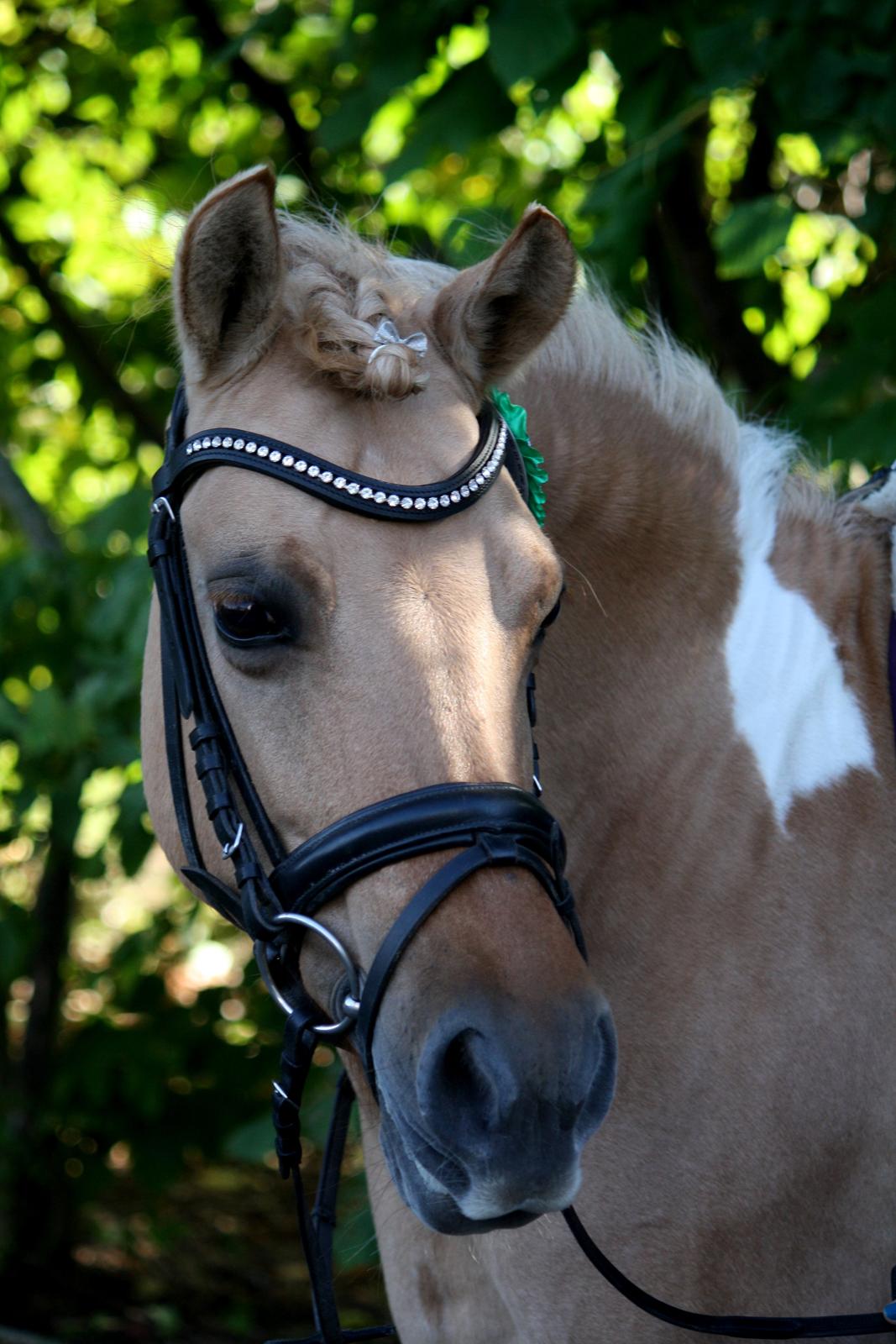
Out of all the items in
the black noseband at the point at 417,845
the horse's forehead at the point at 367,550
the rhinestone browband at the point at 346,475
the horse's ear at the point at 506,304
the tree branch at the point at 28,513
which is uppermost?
the horse's ear at the point at 506,304

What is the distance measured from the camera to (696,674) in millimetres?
2201

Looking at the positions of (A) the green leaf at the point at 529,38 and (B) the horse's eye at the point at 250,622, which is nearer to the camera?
(B) the horse's eye at the point at 250,622

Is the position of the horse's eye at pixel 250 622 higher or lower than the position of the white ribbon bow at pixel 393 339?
lower

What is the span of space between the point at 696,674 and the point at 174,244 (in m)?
1.32

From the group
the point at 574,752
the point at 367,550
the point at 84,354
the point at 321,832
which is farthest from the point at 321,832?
Answer: the point at 84,354

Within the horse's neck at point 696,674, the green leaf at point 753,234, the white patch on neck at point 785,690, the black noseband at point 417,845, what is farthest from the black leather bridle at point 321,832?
the green leaf at point 753,234

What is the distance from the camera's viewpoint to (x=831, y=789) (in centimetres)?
211

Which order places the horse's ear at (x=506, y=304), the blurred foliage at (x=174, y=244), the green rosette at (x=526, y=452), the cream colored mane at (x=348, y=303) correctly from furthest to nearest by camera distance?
the blurred foliage at (x=174, y=244) < the green rosette at (x=526, y=452) < the horse's ear at (x=506, y=304) < the cream colored mane at (x=348, y=303)

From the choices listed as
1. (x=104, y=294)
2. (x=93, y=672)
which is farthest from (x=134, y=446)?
(x=93, y=672)

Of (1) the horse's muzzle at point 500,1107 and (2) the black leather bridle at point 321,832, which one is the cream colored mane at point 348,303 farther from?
(1) the horse's muzzle at point 500,1107

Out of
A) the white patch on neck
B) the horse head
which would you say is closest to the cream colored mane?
the horse head

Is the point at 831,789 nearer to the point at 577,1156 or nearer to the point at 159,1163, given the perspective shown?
the point at 577,1156

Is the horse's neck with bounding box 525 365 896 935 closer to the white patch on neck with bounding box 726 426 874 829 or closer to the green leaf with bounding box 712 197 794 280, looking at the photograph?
the white patch on neck with bounding box 726 426 874 829

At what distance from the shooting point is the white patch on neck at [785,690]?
2129 mm
